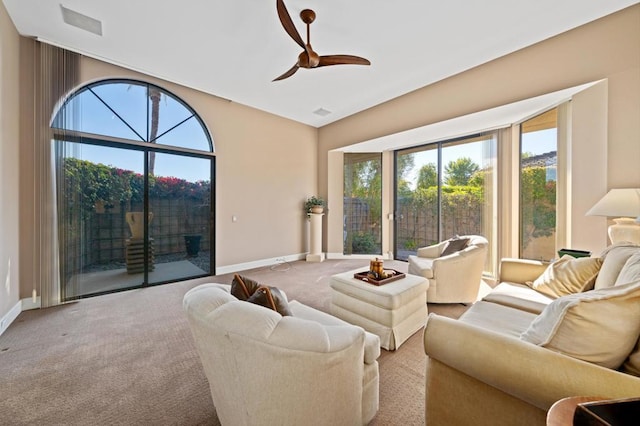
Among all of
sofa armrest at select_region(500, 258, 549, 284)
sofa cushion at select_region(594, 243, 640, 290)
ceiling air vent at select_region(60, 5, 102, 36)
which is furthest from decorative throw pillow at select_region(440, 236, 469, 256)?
ceiling air vent at select_region(60, 5, 102, 36)

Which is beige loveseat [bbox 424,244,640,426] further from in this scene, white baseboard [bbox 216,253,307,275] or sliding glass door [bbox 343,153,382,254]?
sliding glass door [bbox 343,153,382,254]

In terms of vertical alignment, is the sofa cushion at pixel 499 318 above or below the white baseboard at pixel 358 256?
above

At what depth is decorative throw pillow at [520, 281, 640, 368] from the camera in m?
1.02

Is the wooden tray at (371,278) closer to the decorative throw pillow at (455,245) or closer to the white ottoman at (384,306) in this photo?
the white ottoman at (384,306)

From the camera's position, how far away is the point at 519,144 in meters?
4.14

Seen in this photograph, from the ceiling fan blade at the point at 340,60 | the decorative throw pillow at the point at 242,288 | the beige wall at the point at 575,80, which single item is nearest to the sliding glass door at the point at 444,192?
the beige wall at the point at 575,80

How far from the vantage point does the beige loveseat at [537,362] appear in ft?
3.05

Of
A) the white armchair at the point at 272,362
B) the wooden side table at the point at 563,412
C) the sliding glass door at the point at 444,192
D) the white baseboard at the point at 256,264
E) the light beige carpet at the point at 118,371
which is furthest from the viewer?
the white baseboard at the point at 256,264

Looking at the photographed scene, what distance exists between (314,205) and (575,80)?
4.58 meters

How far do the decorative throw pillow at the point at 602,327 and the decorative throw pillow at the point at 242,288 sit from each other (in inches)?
58.6

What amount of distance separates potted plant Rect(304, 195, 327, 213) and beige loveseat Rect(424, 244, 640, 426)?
468cm

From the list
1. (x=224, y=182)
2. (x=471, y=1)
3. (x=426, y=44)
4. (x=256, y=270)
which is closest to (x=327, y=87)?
(x=426, y=44)

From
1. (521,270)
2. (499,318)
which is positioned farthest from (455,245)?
(499,318)

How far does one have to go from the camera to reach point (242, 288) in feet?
4.73
